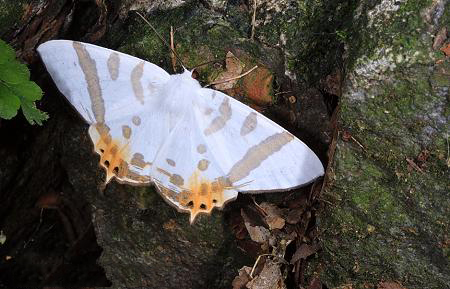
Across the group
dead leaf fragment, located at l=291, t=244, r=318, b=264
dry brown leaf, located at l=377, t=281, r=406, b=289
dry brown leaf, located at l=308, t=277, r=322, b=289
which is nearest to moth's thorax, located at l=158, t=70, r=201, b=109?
dead leaf fragment, located at l=291, t=244, r=318, b=264

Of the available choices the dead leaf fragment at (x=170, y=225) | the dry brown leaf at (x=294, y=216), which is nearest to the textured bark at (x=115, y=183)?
the dead leaf fragment at (x=170, y=225)

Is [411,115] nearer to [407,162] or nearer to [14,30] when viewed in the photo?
[407,162]

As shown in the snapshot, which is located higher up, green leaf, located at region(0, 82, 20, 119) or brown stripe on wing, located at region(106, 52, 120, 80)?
brown stripe on wing, located at region(106, 52, 120, 80)

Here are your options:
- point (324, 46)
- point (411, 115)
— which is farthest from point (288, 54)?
point (411, 115)

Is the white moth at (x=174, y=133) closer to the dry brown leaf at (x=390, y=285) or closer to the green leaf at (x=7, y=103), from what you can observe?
the green leaf at (x=7, y=103)

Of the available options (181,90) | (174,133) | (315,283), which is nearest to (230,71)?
(181,90)

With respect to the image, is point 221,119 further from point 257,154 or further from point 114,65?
point 114,65

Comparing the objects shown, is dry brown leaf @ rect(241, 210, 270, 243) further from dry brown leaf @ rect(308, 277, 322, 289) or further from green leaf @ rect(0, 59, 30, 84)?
green leaf @ rect(0, 59, 30, 84)

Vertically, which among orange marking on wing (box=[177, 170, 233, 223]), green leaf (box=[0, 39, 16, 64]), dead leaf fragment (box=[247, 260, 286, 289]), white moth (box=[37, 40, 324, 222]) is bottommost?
dead leaf fragment (box=[247, 260, 286, 289])
